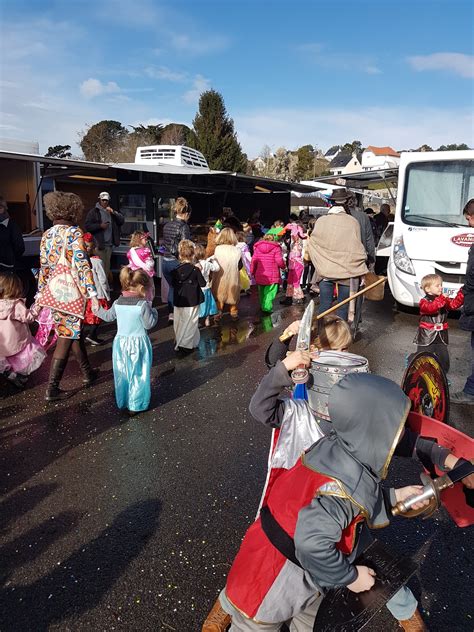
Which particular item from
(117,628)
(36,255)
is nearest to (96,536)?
(117,628)

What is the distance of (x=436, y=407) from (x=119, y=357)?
276cm

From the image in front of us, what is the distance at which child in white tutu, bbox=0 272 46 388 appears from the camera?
4.94 metres

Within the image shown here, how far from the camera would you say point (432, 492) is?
1664 mm

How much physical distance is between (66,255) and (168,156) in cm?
968

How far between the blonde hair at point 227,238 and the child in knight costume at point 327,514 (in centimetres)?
614

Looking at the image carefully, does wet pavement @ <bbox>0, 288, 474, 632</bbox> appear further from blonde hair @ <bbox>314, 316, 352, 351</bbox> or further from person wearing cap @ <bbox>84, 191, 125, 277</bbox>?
person wearing cap @ <bbox>84, 191, 125, 277</bbox>

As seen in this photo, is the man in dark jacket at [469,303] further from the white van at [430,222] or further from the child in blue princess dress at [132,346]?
the white van at [430,222]

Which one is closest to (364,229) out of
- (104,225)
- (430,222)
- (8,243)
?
(430,222)

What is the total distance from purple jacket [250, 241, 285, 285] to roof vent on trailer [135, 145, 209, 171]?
4.80 m

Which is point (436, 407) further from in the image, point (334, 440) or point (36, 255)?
point (36, 255)

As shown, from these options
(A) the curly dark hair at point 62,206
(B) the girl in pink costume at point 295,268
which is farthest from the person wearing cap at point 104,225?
(A) the curly dark hair at point 62,206

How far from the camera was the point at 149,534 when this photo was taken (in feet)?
9.57

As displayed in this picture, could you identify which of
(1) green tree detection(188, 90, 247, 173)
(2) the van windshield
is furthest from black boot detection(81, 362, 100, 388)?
(1) green tree detection(188, 90, 247, 173)

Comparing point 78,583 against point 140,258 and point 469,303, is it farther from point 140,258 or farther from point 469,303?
point 140,258
